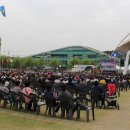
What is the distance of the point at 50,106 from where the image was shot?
1602cm

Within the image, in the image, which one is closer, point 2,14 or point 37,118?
point 37,118

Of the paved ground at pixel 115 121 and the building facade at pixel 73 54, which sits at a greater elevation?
the building facade at pixel 73 54

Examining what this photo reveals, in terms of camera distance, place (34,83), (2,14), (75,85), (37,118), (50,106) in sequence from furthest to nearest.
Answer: (2,14), (34,83), (75,85), (50,106), (37,118)

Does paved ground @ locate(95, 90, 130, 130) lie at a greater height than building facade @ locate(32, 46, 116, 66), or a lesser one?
lesser

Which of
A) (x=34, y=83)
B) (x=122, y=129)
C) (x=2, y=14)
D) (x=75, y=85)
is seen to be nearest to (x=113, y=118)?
(x=122, y=129)

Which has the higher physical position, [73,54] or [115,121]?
[73,54]

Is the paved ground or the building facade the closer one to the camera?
the paved ground

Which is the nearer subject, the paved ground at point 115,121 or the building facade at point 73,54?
the paved ground at point 115,121

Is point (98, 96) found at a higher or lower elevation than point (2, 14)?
lower

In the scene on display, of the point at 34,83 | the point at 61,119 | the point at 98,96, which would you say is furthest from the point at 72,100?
the point at 34,83

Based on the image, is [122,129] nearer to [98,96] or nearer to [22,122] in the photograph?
[22,122]

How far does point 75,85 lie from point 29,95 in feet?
27.0

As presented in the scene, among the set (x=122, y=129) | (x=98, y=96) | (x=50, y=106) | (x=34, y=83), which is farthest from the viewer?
(x=34, y=83)

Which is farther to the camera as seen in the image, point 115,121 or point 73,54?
point 73,54
